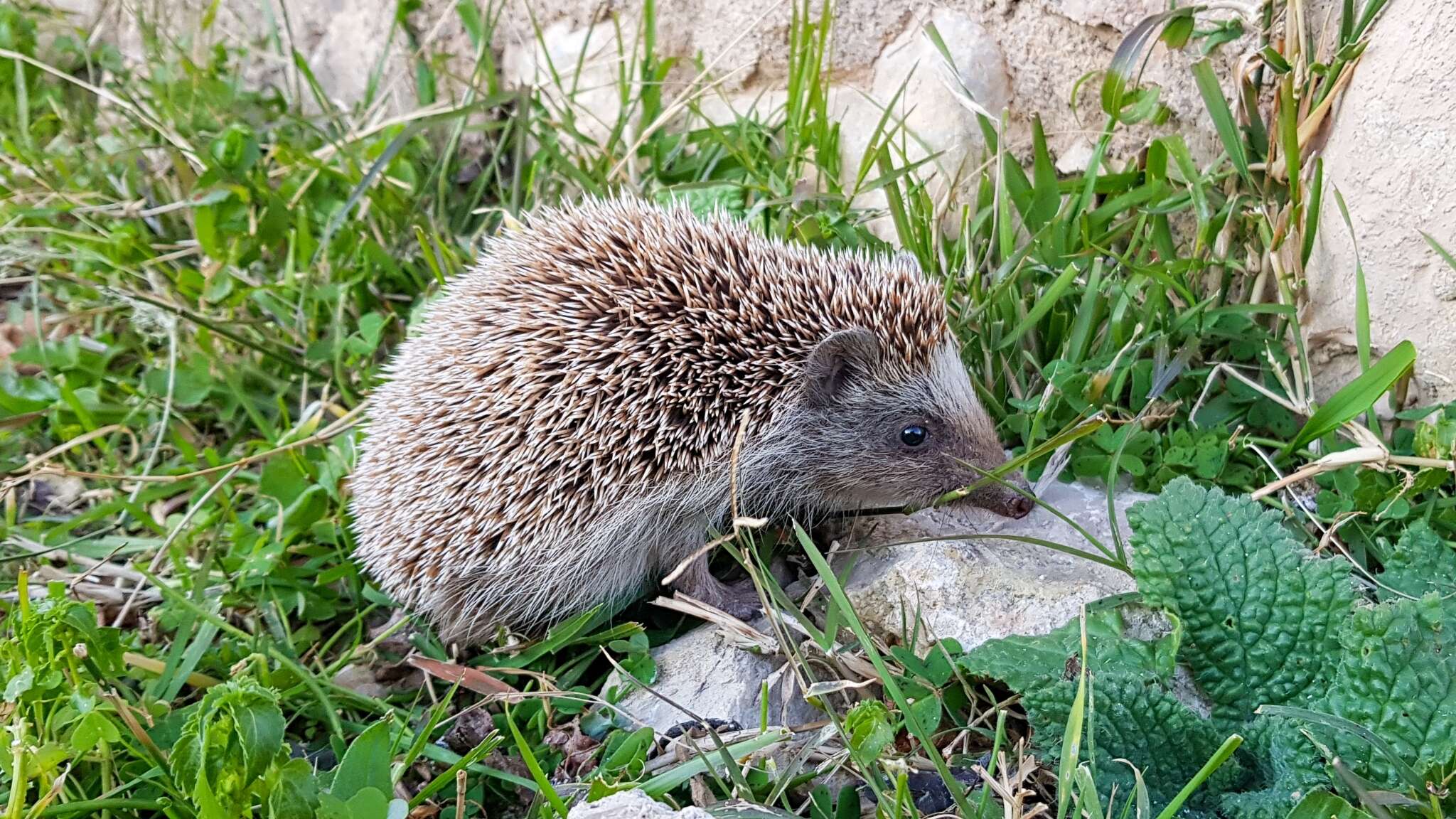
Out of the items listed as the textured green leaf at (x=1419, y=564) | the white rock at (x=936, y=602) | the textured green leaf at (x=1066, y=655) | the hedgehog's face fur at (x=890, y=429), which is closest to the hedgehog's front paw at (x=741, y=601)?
the white rock at (x=936, y=602)

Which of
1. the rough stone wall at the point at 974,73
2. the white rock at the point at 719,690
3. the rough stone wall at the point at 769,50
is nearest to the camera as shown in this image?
the white rock at the point at 719,690

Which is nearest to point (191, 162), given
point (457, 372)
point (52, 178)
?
point (52, 178)

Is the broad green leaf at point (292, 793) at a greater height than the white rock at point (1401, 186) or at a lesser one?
lesser

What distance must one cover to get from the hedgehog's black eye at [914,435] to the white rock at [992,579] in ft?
1.06

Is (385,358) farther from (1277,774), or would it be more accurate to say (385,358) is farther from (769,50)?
(1277,774)

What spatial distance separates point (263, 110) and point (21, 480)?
2.92m

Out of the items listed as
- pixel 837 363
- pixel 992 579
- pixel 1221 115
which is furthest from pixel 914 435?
pixel 1221 115

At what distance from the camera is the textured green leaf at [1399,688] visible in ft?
7.93

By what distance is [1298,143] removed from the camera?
139 inches

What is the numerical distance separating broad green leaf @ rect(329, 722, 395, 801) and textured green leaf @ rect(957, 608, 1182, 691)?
1.42 metres

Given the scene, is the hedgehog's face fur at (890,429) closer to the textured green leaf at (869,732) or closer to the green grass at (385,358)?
the green grass at (385,358)

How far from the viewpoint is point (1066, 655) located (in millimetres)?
2818

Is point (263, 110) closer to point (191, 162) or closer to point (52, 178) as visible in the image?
point (191, 162)

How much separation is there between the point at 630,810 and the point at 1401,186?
277 centimetres
